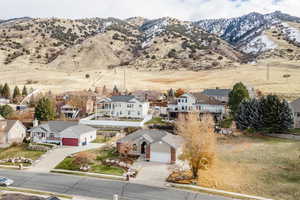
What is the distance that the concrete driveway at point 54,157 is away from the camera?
127 ft

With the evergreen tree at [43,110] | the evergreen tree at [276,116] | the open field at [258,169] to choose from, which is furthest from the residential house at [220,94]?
the evergreen tree at [43,110]

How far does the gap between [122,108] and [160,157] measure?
26217 millimetres

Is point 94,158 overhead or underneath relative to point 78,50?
underneath

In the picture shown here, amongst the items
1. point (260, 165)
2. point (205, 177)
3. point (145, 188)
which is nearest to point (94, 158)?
point (145, 188)

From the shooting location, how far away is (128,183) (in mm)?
32656

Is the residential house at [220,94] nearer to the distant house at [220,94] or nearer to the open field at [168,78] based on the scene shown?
the distant house at [220,94]

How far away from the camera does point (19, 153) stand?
4500 centimetres

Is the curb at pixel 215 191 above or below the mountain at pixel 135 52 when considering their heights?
below

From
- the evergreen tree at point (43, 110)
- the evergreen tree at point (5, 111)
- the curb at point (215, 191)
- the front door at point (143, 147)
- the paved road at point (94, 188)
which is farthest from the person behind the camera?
the evergreen tree at point (5, 111)

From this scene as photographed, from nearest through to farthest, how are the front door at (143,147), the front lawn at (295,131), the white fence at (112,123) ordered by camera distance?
the front door at (143,147)
the front lawn at (295,131)
the white fence at (112,123)

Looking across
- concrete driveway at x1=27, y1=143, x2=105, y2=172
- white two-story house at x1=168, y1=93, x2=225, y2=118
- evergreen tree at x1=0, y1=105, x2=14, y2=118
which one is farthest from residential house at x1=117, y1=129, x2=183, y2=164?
evergreen tree at x1=0, y1=105, x2=14, y2=118

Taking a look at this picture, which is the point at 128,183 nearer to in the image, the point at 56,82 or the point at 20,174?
the point at 20,174

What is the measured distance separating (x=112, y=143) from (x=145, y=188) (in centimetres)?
1873

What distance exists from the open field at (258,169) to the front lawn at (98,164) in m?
11.4
